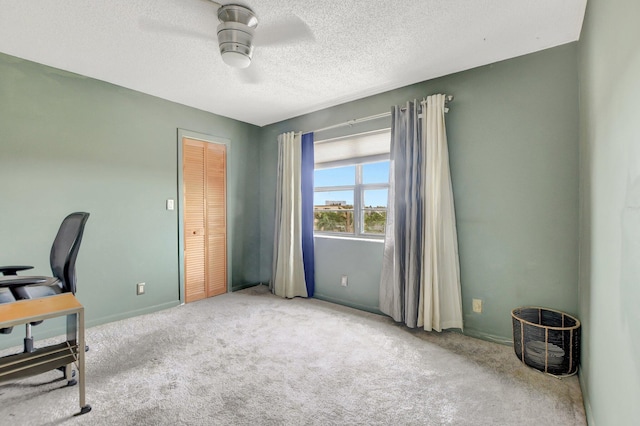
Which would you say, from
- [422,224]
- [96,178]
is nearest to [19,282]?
[96,178]

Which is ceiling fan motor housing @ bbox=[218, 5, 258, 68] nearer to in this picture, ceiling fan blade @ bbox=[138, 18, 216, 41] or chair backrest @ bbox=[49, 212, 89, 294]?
ceiling fan blade @ bbox=[138, 18, 216, 41]

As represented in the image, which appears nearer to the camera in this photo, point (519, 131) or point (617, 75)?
point (617, 75)

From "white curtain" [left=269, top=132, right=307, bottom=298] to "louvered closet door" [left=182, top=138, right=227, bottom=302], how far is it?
2.63 feet

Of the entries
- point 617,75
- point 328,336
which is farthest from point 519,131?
point 328,336

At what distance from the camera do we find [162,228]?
3.38 meters

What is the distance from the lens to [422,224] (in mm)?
2740

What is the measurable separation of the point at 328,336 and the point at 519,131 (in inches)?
92.2

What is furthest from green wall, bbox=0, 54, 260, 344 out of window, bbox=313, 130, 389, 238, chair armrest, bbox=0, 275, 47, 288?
window, bbox=313, 130, 389, 238

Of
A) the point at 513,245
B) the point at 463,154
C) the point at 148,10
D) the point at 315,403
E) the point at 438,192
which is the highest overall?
the point at 148,10

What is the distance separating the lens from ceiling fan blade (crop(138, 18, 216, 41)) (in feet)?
6.38

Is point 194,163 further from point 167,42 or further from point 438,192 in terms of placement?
point 438,192

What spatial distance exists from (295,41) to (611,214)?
6.97ft

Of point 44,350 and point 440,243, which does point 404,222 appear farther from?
point 44,350

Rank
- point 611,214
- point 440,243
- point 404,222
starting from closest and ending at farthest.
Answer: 1. point 611,214
2. point 440,243
3. point 404,222
